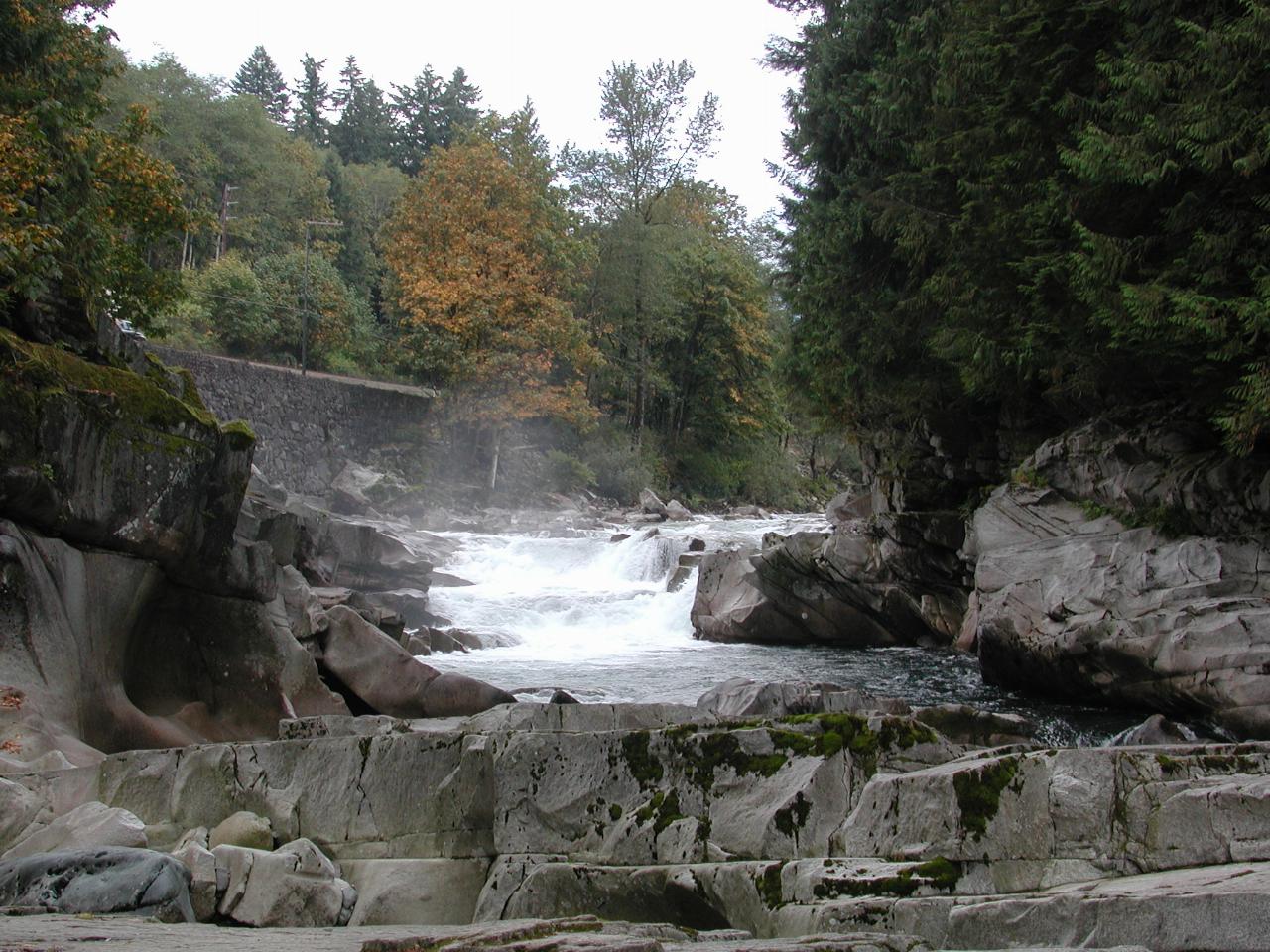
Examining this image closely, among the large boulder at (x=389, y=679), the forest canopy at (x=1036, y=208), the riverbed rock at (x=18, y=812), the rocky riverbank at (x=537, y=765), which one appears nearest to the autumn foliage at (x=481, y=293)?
the forest canopy at (x=1036, y=208)

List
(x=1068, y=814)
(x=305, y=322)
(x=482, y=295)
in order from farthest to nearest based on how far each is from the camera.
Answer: (x=305, y=322) < (x=482, y=295) < (x=1068, y=814)

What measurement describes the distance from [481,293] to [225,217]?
53.1 feet

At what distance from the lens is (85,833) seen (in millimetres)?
5953

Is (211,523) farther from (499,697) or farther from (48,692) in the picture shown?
(499,697)

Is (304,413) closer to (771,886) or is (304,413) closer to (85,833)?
(85,833)

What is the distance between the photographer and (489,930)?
4.19m

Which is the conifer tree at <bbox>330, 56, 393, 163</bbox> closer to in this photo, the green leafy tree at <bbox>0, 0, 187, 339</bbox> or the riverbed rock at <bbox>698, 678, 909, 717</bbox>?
the green leafy tree at <bbox>0, 0, 187, 339</bbox>

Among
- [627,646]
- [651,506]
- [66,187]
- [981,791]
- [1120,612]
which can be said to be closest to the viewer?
[981,791]

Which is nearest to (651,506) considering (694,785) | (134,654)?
(134,654)

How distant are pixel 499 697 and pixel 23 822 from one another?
634 centimetres

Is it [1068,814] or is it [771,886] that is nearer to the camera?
[1068,814]

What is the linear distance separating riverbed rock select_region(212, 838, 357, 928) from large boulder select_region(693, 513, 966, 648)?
48.0 ft

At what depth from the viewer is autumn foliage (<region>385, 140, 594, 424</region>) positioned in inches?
1446

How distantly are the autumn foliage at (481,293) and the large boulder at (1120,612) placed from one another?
78.3ft
